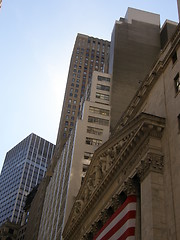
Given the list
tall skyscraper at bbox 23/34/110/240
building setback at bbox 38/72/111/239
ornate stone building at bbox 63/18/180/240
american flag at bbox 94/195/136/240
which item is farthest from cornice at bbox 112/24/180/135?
tall skyscraper at bbox 23/34/110/240

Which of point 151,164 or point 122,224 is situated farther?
point 122,224

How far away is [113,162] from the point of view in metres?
38.0

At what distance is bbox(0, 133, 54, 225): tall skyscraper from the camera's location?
16425 centimetres

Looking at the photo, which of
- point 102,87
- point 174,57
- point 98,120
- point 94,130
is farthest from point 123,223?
point 102,87

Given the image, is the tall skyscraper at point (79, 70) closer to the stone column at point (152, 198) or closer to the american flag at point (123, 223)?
the american flag at point (123, 223)

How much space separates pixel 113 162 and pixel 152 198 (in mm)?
10320

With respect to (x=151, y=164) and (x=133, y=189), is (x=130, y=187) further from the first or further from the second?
(x=151, y=164)

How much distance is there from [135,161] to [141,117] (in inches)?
177

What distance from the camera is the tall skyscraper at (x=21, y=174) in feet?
539

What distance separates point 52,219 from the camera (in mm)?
75062

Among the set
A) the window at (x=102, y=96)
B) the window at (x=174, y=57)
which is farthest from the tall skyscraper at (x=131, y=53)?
the window at (x=174, y=57)

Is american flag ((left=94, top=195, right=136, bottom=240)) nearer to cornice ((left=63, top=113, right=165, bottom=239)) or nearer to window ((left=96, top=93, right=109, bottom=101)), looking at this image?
Answer: cornice ((left=63, top=113, right=165, bottom=239))

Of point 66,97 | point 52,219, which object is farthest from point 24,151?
point 52,219

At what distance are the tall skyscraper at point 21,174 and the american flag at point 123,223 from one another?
130 metres
